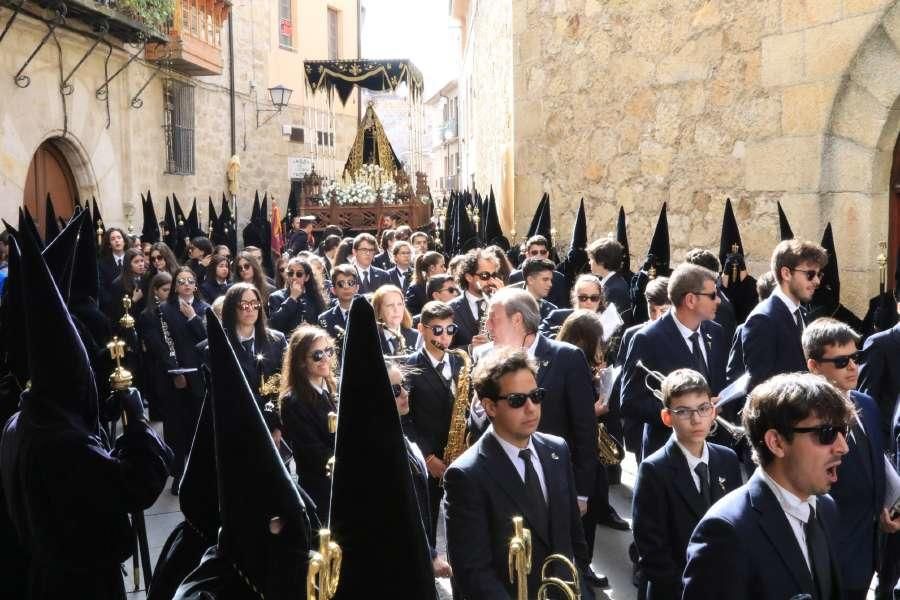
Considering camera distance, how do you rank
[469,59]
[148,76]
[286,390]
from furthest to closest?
[469,59]
[148,76]
[286,390]

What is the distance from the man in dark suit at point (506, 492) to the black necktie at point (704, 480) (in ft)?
1.91

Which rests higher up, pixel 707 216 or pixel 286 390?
pixel 707 216

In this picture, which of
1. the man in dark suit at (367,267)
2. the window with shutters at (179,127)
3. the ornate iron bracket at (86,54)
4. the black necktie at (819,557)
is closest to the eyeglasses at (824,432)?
the black necktie at (819,557)

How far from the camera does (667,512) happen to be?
13.0 ft

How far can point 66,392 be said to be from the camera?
346 centimetres

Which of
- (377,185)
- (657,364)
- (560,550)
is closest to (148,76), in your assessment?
(377,185)

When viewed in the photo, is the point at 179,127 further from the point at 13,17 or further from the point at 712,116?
the point at 712,116

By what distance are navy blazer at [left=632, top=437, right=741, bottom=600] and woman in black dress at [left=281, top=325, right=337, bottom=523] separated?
4.86ft

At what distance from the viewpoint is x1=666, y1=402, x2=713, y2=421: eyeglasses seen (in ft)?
13.5

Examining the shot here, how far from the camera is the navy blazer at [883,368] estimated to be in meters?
5.27

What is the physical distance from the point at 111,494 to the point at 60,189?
609 inches

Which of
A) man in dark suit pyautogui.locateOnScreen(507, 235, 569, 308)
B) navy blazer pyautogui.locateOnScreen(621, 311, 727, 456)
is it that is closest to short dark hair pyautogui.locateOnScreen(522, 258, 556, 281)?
man in dark suit pyautogui.locateOnScreen(507, 235, 569, 308)

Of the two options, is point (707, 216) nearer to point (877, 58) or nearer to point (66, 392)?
point (877, 58)

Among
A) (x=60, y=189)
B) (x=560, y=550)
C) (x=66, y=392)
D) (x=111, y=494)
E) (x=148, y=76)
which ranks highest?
(x=148, y=76)
